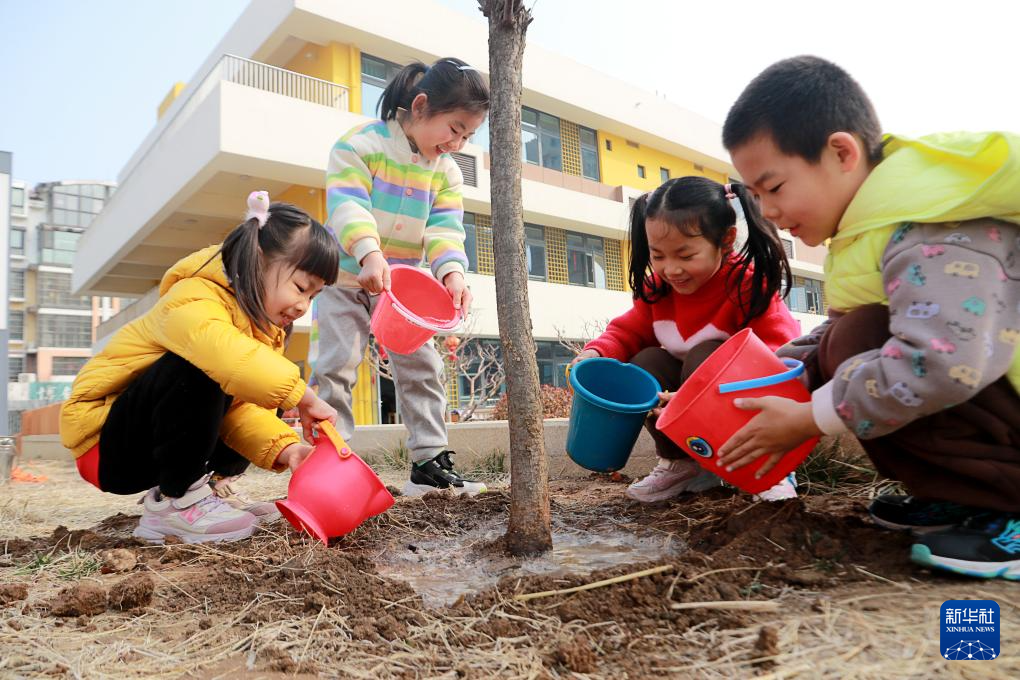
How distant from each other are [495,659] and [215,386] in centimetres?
130

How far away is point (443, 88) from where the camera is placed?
2518 millimetres

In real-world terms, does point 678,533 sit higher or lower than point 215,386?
lower

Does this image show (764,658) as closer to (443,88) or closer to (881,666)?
(881,666)

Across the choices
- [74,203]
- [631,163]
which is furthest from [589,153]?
[74,203]

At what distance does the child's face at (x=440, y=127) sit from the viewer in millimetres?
2549

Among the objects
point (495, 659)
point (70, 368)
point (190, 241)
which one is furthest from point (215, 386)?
point (70, 368)

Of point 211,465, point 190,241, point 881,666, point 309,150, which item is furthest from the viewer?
point 190,241

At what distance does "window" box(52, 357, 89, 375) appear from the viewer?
134 feet

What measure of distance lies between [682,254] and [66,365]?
4835 centimetres

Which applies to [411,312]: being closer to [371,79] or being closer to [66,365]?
[371,79]

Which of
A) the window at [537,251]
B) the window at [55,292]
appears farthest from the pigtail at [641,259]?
the window at [55,292]

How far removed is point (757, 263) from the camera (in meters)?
2.07

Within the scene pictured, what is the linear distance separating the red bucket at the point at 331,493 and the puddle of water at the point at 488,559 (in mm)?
148

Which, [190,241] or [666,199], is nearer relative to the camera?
[666,199]
